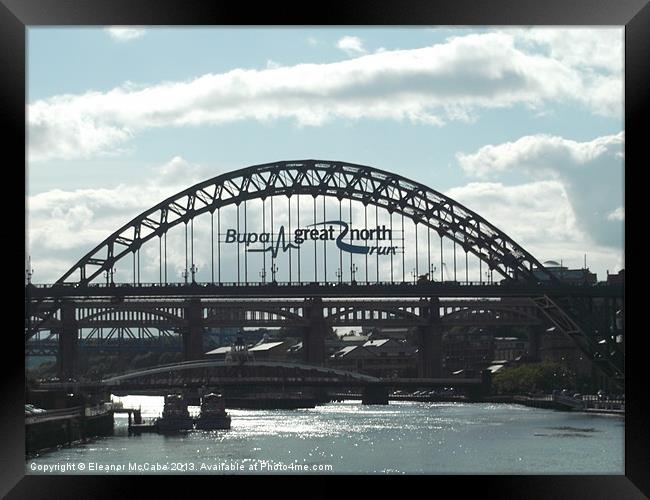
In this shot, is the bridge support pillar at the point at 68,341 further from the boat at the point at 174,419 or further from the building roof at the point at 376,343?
the building roof at the point at 376,343

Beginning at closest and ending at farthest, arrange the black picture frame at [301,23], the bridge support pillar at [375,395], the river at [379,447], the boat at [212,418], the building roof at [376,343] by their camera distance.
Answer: the black picture frame at [301,23] < the river at [379,447] < the boat at [212,418] < the bridge support pillar at [375,395] < the building roof at [376,343]

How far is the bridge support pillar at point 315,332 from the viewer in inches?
3826

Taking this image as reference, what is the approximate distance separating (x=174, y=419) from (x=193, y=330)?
30.3 meters

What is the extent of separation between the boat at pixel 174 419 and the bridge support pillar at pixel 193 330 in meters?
26.0

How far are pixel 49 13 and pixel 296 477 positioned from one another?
22.9ft

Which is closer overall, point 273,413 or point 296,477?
point 296,477

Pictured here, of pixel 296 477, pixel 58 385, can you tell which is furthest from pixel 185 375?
pixel 296 477

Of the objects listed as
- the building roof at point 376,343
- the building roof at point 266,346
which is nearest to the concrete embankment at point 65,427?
the building roof at point 266,346

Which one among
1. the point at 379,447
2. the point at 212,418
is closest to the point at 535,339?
the point at 212,418

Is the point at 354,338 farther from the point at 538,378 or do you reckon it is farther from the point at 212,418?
the point at 212,418

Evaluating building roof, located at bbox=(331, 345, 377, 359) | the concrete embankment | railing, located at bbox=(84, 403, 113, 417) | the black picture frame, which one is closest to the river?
the concrete embankment

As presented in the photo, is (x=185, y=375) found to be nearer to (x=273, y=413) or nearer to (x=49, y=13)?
(x=273, y=413)

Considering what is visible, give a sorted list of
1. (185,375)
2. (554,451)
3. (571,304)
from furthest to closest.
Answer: (185,375), (571,304), (554,451)
